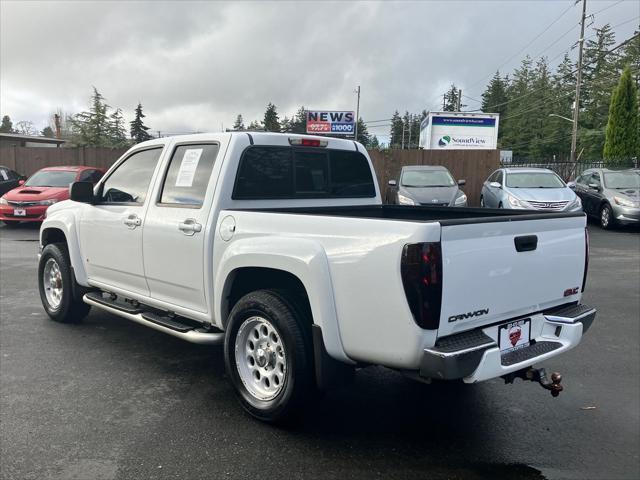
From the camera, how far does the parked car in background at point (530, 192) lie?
1298 cm

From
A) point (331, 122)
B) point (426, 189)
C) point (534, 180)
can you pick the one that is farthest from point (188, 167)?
point (331, 122)

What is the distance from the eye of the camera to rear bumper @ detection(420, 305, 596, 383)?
2830 millimetres

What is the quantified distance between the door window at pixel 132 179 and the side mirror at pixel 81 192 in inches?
5.2

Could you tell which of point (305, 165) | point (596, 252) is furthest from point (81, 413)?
point (596, 252)

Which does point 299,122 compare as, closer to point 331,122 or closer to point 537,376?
point 331,122

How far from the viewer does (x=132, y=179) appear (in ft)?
16.6

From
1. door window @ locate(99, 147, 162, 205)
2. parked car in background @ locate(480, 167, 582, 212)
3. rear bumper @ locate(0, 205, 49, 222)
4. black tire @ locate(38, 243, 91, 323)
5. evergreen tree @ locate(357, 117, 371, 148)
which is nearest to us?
door window @ locate(99, 147, 162, 205)

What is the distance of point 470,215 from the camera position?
4.76 m

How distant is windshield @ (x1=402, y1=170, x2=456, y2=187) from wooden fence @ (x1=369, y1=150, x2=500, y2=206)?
5030 millimetres

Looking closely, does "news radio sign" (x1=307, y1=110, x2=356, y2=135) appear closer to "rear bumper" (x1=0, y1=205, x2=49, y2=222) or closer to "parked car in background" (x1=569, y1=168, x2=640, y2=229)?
"parked car in background" (x1=569, y1=168, x2=640, y2=229)

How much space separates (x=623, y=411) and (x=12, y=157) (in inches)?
915

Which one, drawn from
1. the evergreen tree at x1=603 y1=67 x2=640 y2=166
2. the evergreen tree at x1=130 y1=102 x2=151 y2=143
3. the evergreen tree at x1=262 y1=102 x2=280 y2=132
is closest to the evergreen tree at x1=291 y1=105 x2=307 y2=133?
the evergreen tree at x1=262 y1=102 x2=280 y2=132

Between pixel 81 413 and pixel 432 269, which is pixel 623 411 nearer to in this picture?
pixel 432 269

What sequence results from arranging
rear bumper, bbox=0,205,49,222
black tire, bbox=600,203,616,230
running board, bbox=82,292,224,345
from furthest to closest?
1. black tire, bbox=600,203,616,230
2. rear bumper, bbox=0,205,49,222
3. running board, bbox=82,292,224,345
